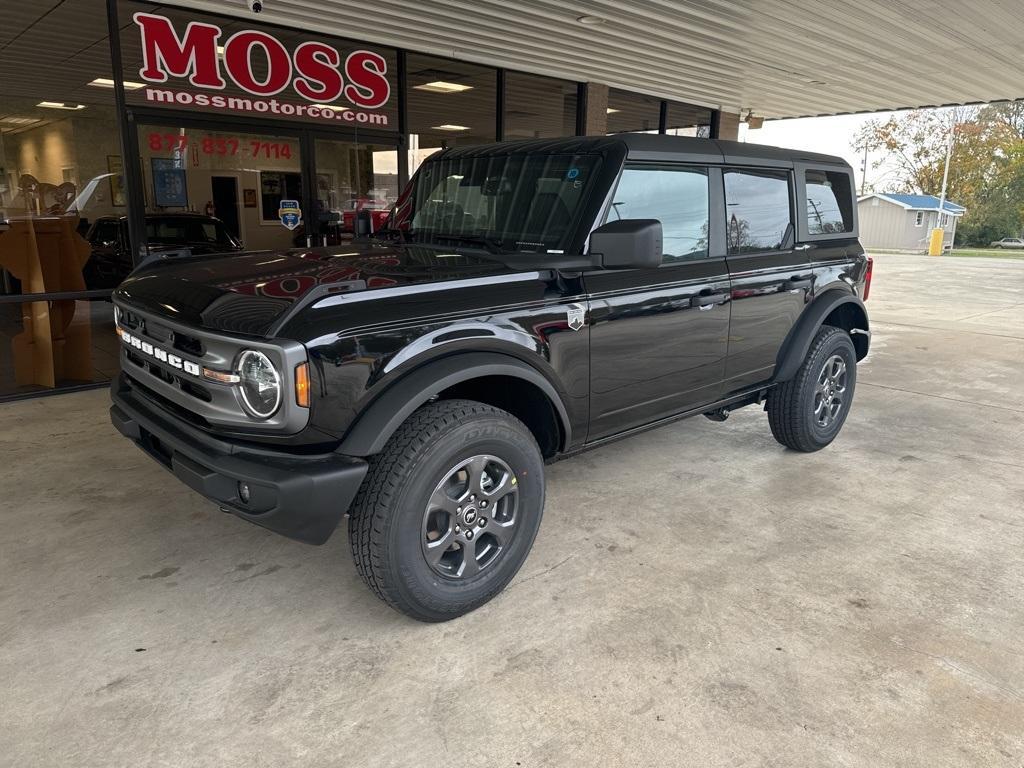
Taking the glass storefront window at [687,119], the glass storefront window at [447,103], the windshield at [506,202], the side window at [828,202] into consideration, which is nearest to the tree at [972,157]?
the glass storefront window at [687,119]

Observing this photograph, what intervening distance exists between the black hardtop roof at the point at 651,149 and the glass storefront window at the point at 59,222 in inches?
151

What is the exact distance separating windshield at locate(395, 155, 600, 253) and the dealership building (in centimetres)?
185

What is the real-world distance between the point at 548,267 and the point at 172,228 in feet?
16.1

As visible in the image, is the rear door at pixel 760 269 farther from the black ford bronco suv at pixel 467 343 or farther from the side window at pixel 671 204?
the side window at pixel 671 204

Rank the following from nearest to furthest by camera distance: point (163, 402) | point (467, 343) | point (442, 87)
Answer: point (467, 343) < point (163, 402) < point (442, 87)

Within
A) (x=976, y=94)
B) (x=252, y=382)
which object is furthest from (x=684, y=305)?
(x=976, y=94)

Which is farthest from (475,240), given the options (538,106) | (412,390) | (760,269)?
(538,106)

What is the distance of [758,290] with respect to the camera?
3.78 meters

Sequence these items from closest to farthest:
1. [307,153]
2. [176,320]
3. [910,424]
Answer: [176,320] → [910,424] → [307,153]

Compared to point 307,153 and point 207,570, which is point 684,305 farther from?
point 307,153

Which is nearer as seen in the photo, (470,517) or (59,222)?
(470,517)

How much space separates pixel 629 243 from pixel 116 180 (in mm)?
5235

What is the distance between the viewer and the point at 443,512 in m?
2.58

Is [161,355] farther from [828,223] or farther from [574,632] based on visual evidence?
[828,223]
